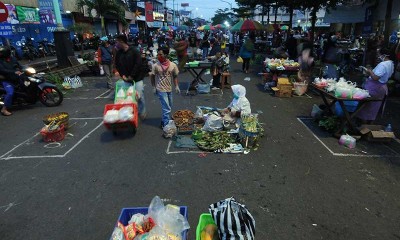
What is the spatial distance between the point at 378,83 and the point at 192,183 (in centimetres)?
534

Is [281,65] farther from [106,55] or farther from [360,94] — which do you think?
[106,55]

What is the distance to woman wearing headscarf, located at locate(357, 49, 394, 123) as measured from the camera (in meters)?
6.33

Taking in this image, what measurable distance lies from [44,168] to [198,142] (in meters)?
3.28

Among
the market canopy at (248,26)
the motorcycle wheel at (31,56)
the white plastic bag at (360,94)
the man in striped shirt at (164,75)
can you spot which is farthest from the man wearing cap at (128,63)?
the motorcycle wheel at (31,56)

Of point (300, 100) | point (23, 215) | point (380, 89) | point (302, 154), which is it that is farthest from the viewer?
point (300, 100)

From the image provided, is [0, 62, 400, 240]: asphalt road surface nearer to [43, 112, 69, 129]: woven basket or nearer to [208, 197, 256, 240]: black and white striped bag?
[43, 112, 69, 129]: woven basket

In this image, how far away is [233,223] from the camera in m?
2.52

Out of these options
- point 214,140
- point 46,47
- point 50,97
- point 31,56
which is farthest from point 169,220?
point 46,47

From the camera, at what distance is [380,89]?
256 inches

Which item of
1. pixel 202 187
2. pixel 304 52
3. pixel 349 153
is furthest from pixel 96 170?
pixel 304 52

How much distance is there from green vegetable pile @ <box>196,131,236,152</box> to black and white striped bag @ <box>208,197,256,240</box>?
10.8ft

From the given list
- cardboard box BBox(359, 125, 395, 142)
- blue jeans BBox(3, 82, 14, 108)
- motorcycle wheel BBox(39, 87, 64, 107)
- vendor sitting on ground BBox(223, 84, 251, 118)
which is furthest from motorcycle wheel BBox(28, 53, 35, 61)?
cardboard box BBox(359, 125, 395, 142)

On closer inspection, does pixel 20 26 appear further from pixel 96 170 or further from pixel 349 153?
pixel 349 153

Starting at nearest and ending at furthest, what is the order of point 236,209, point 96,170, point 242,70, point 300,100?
1. point 236,209
2. point 96,170
3. point 300,100
4. point 242,70
